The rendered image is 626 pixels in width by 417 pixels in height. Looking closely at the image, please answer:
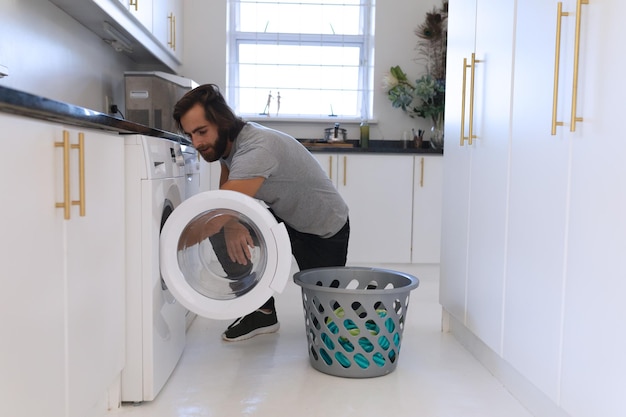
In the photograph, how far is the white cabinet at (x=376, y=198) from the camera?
4.25m

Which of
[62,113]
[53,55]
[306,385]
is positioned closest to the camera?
[62,113]

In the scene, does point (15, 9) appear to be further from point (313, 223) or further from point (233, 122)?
point (313, 223)

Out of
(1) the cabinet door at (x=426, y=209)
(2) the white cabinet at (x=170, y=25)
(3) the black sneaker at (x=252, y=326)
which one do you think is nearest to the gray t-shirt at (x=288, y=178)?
(3) the black sneaker at (x=252, y=326)

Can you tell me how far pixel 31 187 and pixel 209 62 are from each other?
12.1ft

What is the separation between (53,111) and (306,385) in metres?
1.28

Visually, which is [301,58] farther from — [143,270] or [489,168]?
[143,270]

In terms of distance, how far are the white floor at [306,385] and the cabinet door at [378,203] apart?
5.34ft

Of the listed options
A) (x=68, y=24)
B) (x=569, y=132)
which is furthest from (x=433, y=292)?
(x=68, y=24)

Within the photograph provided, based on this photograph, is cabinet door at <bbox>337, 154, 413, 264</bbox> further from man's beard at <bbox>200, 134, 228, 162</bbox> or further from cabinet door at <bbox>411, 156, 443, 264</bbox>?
man's beard at <bbox>200, 134, 228, 162</bbox>

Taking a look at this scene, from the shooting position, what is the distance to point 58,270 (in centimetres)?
126

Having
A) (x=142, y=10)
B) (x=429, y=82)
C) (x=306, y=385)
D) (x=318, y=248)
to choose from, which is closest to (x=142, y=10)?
(x=142, y=10)

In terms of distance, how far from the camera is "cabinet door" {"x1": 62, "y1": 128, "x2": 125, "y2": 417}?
4.45 feet

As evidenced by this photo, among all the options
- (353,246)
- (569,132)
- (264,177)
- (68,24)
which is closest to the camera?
(569,132)

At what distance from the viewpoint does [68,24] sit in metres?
2.96
